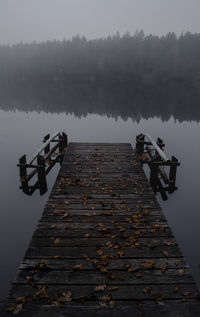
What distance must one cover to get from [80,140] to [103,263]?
20.5 m

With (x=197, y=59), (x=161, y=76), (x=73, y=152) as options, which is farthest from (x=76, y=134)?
(x=197, y=59)

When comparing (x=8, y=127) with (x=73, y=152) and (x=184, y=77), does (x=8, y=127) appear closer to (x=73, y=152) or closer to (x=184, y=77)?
(x=73, y=152)

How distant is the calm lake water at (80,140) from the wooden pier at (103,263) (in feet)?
6.74

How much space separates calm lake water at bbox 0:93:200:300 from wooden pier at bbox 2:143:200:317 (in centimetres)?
205

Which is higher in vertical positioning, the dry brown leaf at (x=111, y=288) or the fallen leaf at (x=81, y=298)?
the dry brown leaf at (x=111, y=288)

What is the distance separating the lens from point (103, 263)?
567cm

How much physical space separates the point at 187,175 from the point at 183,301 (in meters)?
12.0

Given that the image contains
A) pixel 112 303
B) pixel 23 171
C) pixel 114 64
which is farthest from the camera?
pixel 114 64

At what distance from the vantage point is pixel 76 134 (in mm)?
27922

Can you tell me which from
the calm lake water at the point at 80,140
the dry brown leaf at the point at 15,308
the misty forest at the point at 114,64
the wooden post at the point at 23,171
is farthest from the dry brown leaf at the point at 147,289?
the misty forest at the point at 114,64

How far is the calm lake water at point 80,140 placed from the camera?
30.5 feet

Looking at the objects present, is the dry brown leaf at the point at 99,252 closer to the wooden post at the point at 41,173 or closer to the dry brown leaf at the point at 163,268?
the dry brown leaf at the point at 163,268

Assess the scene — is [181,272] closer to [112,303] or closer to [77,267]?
[112,303]

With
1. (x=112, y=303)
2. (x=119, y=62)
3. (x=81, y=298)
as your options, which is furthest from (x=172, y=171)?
(x=119, y=62)
